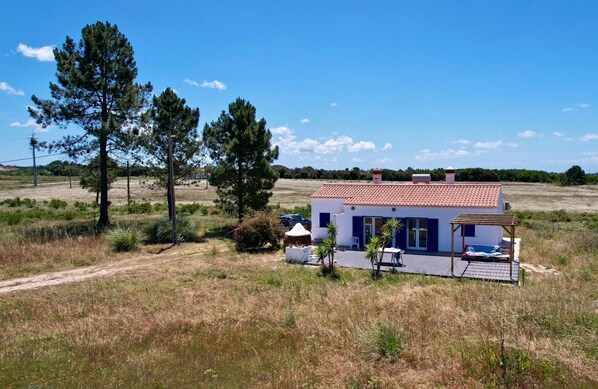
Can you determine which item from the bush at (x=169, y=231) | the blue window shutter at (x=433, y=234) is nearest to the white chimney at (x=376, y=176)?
the blue window shutter at (x=433, y=234)

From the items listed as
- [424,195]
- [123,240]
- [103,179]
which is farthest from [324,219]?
A: [103,179]

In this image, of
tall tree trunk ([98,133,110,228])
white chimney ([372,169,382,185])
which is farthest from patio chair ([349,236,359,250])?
tall tree trunk ([98,133,110,228])

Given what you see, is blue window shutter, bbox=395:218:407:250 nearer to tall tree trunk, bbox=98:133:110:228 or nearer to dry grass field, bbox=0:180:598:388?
dry grass field, bbox=0:180:598:388

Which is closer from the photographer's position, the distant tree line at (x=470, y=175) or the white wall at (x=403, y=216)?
the white wall at (x=403, y=216)

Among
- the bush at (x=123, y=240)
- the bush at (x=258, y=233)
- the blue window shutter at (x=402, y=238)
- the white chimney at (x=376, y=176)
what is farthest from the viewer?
the white chimney at (x=376, y=176)

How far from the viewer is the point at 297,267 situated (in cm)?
1839

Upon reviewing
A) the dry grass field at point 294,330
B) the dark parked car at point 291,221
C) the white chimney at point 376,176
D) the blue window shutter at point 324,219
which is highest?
the white chimney at point 376,176

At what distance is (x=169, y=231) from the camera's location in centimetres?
2509

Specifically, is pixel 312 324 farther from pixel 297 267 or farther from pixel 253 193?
pixel 253 193

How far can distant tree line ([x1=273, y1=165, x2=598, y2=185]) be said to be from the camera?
362 feet

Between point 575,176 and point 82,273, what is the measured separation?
12531cm

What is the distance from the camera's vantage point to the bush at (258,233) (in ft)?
74.9

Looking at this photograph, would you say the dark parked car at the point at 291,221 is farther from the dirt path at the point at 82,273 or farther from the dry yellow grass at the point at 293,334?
the dry yellow grass at the point at 293,334

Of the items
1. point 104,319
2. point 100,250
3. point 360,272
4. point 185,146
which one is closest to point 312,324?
point 104,319
